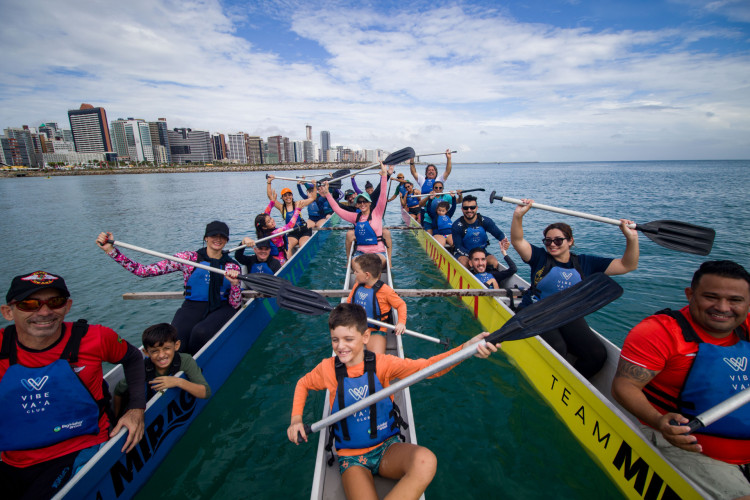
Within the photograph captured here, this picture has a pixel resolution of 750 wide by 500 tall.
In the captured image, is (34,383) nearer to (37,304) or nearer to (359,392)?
(37,304)

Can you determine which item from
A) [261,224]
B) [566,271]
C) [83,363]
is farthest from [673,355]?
[261,224]

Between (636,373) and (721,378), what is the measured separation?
54 centimetres

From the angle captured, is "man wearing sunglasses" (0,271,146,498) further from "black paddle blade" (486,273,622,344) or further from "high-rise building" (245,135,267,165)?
"high-rise building" (245,135,267,165)

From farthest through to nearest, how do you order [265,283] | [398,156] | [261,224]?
1. [261,224]
2. [398,156]
3. [265,283]

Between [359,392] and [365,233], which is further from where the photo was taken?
[365,233]

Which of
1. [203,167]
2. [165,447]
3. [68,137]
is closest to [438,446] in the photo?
[165,447]

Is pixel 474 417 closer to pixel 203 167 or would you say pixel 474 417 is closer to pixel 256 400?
pixel 256 400

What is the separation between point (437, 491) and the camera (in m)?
3.50

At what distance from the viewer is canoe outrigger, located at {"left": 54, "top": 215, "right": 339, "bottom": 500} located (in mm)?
2719

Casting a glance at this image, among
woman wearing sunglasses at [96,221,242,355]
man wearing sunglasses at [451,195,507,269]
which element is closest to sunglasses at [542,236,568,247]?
man wearing sunglasses at [451,195,507,269]

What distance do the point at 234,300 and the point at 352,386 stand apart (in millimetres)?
3435

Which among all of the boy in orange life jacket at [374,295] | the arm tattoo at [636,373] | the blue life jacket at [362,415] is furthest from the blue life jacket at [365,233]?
the arm tattoo at [636,373]

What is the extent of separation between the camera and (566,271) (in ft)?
14.2

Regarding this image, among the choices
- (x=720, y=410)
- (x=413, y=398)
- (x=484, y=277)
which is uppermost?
(x=720, y=410)
